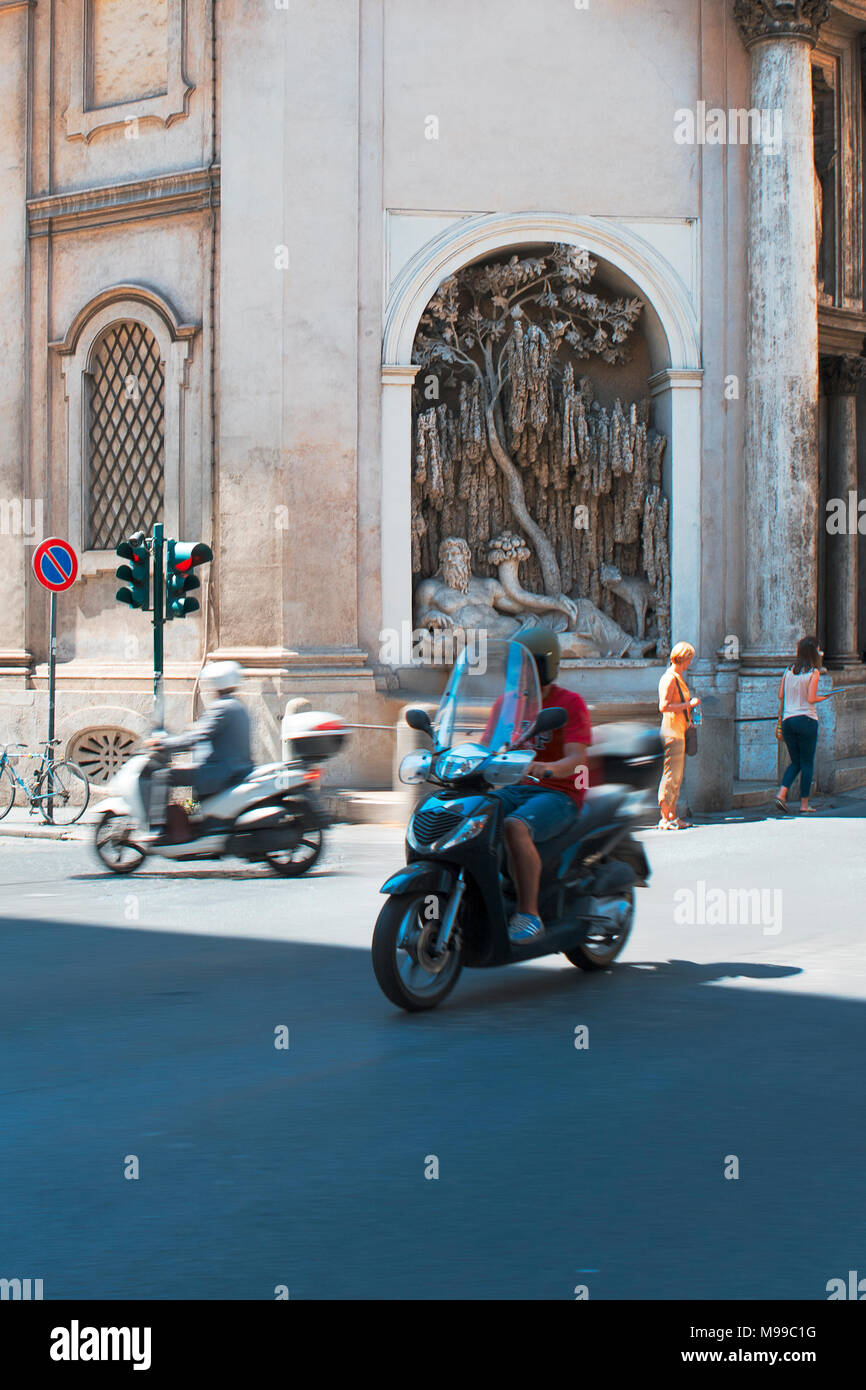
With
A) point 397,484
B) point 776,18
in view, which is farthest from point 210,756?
point 776,18

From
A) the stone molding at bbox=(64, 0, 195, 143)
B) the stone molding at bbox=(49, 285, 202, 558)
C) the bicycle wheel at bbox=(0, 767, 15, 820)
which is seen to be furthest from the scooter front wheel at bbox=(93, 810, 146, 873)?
the stone molding at bbox=(64, 0, 195, 143)

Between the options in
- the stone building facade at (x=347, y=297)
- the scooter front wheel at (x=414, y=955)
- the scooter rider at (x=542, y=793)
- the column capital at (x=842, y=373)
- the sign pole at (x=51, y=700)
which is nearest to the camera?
the scooter front wheel at (x=414, y=955)

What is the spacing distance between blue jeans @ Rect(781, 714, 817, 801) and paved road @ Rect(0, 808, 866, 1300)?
23.1 feet

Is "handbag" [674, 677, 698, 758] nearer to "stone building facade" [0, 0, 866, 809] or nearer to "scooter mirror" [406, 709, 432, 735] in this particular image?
"stone building facade" [0, 0, 866, 809]

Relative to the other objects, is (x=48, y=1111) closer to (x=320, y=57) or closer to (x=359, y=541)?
(x=359, y=541)

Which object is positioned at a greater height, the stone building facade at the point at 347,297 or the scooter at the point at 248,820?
the stone building facade at the point at 347,297

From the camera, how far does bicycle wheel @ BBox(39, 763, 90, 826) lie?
16.2 metres

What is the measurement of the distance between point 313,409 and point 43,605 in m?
4.29

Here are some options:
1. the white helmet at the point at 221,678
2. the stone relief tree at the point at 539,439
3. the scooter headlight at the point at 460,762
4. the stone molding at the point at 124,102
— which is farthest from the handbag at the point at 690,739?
the stone molding at the point at 124,102

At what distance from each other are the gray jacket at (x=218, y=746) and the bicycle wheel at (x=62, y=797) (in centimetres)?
399

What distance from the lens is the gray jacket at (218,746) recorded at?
12.3 meters

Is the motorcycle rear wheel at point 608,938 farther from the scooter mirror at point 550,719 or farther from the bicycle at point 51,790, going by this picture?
the bicycle at point 51,790
